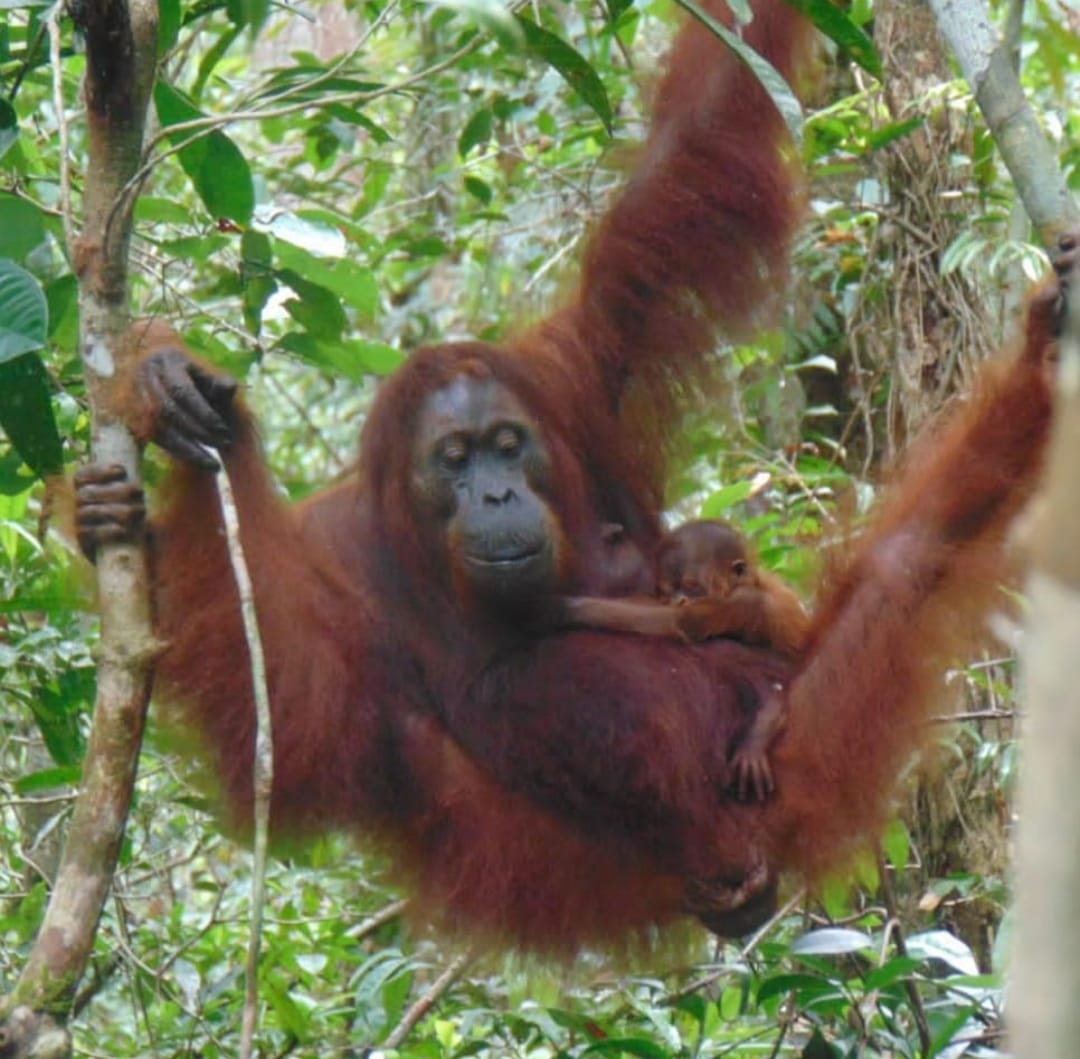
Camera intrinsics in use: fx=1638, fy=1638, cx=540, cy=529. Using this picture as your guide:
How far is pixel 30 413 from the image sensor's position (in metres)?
2.85

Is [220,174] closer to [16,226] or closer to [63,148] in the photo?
[16,226]

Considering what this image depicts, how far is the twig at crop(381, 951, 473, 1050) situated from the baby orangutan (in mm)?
728

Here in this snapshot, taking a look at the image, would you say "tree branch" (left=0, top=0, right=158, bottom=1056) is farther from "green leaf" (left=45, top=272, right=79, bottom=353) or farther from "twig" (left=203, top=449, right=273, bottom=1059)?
"green leaf" (left=45, top=272, right=79, bottom=353)

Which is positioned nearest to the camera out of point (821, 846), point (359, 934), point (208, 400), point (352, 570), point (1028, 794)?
point (1028, 794)

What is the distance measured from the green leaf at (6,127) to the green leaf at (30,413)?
0.35 meters

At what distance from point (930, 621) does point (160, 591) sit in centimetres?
151

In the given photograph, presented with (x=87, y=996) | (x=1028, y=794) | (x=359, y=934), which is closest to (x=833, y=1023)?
(x=359, y=934)

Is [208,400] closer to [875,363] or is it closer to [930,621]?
[930,621]

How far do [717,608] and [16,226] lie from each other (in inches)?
64.7

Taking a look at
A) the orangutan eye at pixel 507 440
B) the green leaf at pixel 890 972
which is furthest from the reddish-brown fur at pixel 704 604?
the green leaf at pixel 890 972

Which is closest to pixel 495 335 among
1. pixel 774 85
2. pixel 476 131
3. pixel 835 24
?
pixel 476 131

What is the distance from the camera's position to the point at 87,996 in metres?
3.44

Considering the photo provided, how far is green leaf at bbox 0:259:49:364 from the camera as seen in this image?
8.25ft

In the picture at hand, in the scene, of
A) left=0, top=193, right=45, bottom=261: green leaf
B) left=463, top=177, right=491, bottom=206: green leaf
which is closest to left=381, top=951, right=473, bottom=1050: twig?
left=0, top=193, right=45, bottom=261: green leaf
